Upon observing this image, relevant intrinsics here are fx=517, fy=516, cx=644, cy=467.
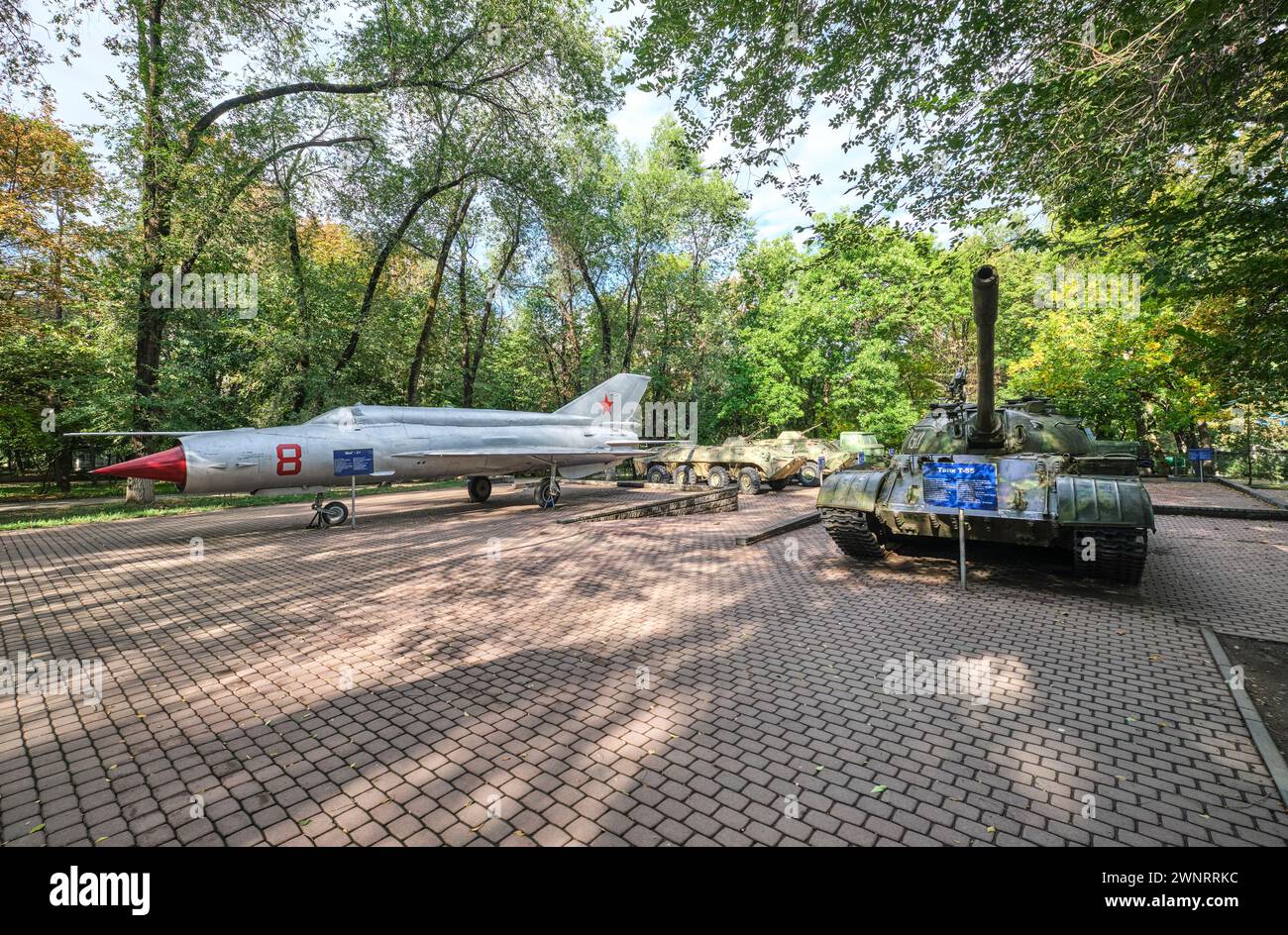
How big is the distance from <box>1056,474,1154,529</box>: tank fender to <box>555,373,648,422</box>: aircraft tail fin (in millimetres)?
14191

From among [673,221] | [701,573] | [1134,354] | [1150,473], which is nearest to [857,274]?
[673,221]

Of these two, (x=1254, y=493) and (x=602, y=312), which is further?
(x=602, y=312)

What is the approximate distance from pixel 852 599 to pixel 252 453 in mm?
11177

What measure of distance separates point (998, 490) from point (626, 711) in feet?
18.6

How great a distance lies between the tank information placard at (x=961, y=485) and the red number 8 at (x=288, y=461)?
38.4 ft

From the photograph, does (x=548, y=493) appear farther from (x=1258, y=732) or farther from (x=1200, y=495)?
(x=1200, y=495)

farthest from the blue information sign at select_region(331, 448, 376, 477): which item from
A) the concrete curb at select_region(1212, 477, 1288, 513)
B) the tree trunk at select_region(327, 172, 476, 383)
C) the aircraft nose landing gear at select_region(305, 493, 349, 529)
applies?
the concrete curb at select_region(1212, 477, 1288, 513)

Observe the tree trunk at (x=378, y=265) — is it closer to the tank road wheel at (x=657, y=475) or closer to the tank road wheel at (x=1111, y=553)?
the tank road wheel at (x=657, y=475)

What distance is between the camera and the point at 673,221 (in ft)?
90.7

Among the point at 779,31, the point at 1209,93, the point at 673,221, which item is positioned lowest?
the point at 1209,93

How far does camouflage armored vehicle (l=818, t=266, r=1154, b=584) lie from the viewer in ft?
19.5

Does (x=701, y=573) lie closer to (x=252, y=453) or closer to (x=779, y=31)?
(x=779, y=31)

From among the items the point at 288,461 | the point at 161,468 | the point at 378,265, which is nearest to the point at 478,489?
the point at 288,461

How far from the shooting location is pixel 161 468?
30.9ft
